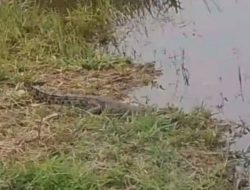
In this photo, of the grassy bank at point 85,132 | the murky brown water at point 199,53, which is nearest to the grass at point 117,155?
the grassy bank at point 85,132

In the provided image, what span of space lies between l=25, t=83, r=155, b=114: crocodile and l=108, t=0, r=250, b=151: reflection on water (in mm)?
325

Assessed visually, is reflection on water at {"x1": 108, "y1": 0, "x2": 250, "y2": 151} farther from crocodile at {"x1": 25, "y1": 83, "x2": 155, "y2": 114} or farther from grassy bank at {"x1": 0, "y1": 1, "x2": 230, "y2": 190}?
crocodile at {"x1": 25, "y1": 83, "x2": 155, "y2": 114}

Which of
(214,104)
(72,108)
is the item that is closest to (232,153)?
(214,104)

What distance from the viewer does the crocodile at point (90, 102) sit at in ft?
17.4

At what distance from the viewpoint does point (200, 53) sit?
6402 millimetres

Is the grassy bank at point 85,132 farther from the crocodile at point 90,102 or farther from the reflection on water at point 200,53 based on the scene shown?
the reflection on water at point 200,53

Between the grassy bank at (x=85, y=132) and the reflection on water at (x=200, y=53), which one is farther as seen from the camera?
the reflection on water at (x=200, y=53)

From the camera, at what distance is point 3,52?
6.33 m

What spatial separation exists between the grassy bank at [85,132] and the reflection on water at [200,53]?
0.70 feet

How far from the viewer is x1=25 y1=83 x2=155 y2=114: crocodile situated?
5301mm

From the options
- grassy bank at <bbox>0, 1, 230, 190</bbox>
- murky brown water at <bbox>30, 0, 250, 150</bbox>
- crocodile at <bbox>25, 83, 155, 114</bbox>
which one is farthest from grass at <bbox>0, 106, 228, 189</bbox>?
murky brown water at <bbox>30, 0, 250, 150</bbox>

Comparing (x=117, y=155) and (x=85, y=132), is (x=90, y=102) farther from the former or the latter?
(x=117, y=155)

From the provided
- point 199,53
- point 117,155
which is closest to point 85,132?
point 117,155

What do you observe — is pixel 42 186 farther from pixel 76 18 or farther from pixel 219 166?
pixel 76 18
